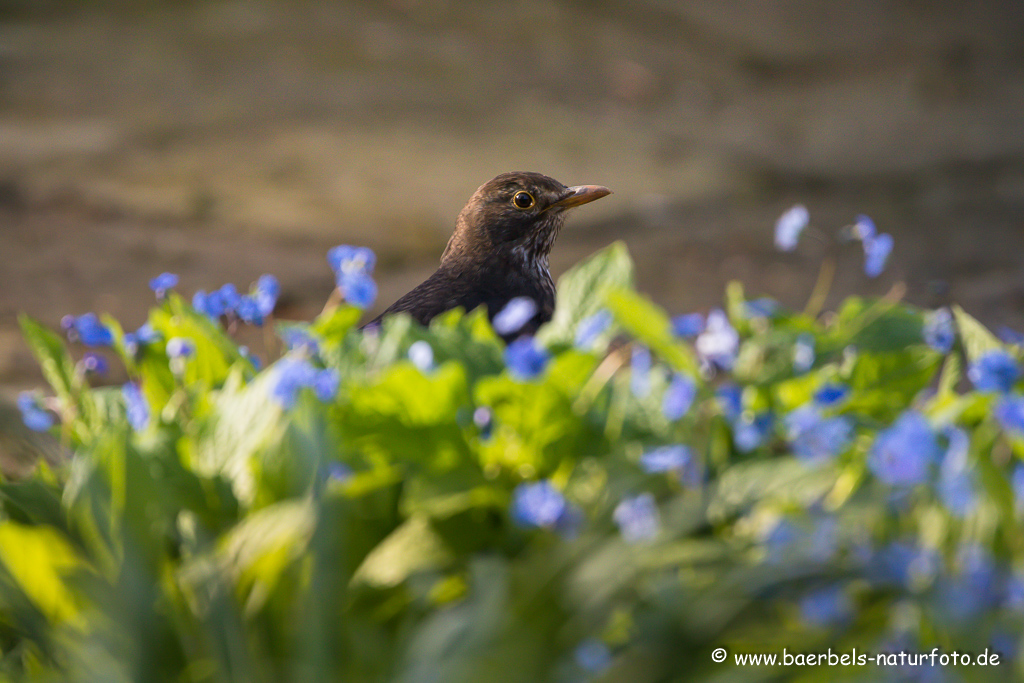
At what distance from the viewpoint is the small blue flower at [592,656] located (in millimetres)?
1230

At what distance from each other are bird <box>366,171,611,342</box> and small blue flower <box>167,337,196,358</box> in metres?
1.72

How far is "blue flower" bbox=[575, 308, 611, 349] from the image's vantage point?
5.00 feet

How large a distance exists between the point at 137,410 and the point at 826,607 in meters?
1.22

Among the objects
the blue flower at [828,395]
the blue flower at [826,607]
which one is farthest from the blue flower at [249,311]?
the blue flower at [826,607]

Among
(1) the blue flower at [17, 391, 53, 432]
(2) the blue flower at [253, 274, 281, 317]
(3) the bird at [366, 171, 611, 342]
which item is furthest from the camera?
(3) the bird at [366, 171, 611, 342]

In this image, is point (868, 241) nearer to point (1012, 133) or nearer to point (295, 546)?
point (295, 546)

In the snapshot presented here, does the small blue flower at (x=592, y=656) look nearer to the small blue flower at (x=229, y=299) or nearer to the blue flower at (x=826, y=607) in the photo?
the blue flower at (x=826, y=607)

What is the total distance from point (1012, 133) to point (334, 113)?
7763 mm

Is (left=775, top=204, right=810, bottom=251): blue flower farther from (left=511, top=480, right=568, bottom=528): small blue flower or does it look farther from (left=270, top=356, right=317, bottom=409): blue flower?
(left=270, top=356, right=317, bottom=409): blue flower

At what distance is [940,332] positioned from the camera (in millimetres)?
1734

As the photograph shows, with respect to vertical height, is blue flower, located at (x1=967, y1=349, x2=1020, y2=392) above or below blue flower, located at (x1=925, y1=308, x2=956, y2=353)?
below

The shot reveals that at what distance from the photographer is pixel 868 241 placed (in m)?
1.87

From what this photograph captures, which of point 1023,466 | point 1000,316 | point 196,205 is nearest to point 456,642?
point 1023,466

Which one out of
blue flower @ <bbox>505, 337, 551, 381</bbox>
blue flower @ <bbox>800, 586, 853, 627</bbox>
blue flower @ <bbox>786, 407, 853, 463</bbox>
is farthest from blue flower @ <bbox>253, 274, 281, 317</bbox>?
blue flower @ <bbox>800, 586, 853, 627</bbox>
